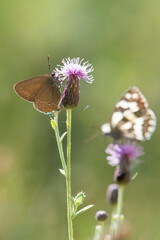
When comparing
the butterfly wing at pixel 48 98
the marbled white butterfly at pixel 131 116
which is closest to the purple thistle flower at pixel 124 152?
the marbled white butterfly at pixel 131 116

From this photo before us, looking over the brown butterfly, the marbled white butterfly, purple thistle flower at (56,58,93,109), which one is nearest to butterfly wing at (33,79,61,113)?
the brown butterfly

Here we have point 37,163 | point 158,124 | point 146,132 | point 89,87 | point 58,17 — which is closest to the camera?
point 146,132

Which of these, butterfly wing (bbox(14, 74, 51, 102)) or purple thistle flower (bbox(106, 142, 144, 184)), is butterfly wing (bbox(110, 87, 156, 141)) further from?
butterfly wing (bbox(14, 74, 51, 102))

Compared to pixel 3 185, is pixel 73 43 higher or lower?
higher

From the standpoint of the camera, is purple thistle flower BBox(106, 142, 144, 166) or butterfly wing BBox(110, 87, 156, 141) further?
butterfly wing BBox(110, 87, 156, 141)

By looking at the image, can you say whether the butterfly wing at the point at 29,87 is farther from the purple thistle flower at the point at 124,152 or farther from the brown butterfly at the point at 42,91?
the purple thistle flower at the point at 124,152

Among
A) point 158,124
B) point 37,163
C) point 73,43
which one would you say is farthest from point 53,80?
point 73,43

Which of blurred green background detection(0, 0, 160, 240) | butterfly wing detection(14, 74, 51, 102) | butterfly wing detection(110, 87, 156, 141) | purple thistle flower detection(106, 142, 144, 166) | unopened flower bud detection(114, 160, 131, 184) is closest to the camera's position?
unopened flower bud detection(114, 160, 131, 184)

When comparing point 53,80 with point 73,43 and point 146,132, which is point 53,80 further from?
point 73,43
